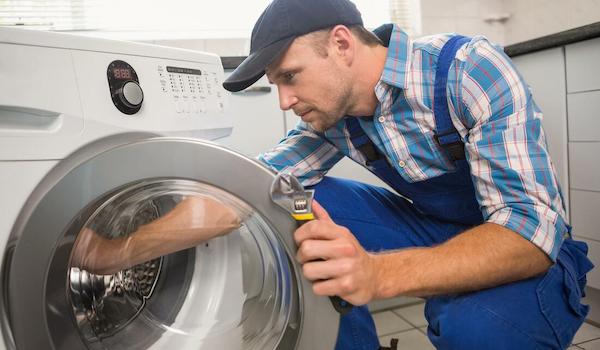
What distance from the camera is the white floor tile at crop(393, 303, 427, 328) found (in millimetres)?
1515

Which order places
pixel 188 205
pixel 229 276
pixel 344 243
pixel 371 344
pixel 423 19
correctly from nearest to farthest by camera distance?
pixel 344 243, pixel 188 205, pixel 229 276, pixel 371 344, pixel 423 19

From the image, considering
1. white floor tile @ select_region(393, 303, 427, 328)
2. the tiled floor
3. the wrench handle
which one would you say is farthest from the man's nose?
white floor tile @ select_region(393, 303, 427, 328)

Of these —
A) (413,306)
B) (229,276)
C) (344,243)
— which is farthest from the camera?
(413,306)

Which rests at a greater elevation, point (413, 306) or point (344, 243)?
point (344, 243)

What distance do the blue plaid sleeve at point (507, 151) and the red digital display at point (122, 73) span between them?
0.55 meters

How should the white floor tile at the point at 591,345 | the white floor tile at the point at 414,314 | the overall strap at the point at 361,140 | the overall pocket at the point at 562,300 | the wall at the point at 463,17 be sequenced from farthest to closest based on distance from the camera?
the wall at the point at 463,17
the white floor tile at the point at 414,314
the white floor tile at the point at 591,345
the overall strap at the point at 361,140
the overall pocket at the point at 562,300

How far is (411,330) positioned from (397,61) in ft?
2.96

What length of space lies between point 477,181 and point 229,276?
1.52 feet

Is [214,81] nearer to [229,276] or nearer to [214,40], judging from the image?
[229,276]

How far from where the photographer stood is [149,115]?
2.35 feet

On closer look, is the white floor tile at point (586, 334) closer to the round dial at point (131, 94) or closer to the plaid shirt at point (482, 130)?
the plaid shirt at point (482, 130)

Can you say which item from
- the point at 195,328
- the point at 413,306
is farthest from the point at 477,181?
the point at 413,306

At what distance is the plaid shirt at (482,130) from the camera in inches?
29.8

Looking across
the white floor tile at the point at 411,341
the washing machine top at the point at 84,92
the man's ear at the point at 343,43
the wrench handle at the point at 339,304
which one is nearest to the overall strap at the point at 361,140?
the man's ear at the point at 343,43
